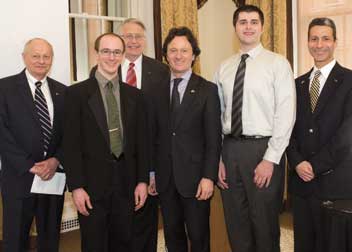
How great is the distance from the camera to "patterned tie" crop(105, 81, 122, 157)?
2.40m

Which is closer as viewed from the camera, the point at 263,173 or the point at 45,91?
the point at 263,173

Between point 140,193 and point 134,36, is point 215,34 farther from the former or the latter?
point 140,193

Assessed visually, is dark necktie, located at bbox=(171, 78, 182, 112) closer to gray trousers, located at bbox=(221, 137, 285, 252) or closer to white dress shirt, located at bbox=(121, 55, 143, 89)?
gray trousers, located at bbox=(221, 137, 285, 252)

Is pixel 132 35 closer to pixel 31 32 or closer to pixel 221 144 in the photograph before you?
pixel 31 32

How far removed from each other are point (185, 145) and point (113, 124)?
1.34 feet

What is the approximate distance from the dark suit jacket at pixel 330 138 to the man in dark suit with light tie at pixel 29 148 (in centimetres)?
145

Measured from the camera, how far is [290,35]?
4.75m

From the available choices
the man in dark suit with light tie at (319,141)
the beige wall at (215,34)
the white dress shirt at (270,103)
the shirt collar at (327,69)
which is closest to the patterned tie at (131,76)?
the white dress shirt at (270,103)

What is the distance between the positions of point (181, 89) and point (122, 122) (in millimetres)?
387

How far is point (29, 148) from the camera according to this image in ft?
8.63

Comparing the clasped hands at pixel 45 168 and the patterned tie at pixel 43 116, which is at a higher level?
the patterned tie at pixel 43 116

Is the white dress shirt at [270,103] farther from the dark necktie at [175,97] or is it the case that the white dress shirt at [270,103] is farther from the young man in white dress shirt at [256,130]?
the dark necktie at [175,97]

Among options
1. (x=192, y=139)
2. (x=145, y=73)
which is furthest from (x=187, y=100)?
(x=145, y=73)

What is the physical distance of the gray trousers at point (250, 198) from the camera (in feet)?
8.36
